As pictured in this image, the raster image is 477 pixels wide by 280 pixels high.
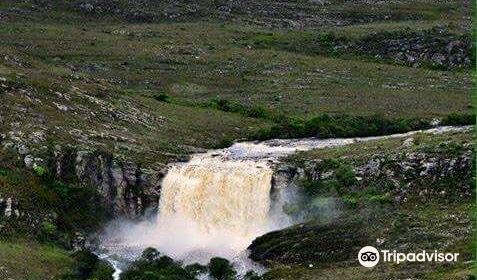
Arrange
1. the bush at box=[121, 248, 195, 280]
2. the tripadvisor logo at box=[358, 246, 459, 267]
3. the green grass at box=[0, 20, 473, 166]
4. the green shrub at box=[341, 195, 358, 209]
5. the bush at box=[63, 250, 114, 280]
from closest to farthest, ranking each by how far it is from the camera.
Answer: the tripadvisor logo at box=[358, 246, 459, 267] → the bush at box=[121, 248, 195, 280] → the bush at box=[63, 250, 114, 280] → the green shrub at box=[341, 195, 358, 209] → the green grass at box=[0, 20, 473, 166]

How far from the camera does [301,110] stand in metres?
99.6

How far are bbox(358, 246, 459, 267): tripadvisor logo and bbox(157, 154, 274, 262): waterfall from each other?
38.5 ft

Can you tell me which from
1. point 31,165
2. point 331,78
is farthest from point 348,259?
point 331,78

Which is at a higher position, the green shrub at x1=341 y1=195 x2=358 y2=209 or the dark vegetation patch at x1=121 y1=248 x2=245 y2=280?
the green shrub at x1=341 y1=195 x2=358 y2=209

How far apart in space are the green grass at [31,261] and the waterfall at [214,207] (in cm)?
811

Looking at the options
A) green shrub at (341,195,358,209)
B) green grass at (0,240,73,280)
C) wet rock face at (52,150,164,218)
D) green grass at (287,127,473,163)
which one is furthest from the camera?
wet rock face at (52,150,164,218)

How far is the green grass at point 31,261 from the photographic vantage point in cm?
5816

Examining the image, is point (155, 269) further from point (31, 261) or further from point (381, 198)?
point (381, 198)

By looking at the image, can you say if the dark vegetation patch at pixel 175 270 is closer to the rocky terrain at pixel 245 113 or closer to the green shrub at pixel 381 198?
the rocky terrain at pixel 245 113

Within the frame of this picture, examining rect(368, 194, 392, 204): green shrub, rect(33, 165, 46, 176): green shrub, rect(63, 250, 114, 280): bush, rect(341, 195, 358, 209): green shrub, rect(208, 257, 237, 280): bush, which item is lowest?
rect(63, 250, 114, 280): bush

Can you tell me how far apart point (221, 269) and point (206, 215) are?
10977 millimetres

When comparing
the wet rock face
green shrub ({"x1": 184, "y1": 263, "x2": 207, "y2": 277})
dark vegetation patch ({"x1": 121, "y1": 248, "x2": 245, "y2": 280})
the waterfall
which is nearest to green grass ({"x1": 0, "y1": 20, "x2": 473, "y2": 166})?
the wet rock face

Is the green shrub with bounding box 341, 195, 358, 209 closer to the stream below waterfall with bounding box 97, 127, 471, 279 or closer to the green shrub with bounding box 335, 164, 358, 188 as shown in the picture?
the green shrub with bounding box 335, 164, 358, 188

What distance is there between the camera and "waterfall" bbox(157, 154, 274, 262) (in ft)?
225
